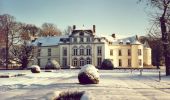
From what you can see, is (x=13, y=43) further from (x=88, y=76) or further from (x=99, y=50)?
(x=88, y=76)

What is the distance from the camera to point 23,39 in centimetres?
8325

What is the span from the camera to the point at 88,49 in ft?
286

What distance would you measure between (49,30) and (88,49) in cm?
2155

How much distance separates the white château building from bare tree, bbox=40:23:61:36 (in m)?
10.4

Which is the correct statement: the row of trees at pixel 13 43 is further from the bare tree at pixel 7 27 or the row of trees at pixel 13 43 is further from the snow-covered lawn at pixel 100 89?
the snow-covered lawn at pixel 100 89

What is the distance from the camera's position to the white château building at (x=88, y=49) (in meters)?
86.6

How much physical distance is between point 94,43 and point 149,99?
69125 millimetres

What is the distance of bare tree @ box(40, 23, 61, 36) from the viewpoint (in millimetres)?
103881

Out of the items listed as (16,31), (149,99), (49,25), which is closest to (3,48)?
(16,31)

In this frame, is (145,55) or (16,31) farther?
(145,55)

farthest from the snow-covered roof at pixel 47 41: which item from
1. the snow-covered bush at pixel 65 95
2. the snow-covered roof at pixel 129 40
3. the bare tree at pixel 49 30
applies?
the snow-covered bush at pixel 65 95

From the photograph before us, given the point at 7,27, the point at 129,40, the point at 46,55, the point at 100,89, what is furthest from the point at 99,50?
the point at 100,89

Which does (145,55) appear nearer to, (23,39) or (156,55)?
(156,55)

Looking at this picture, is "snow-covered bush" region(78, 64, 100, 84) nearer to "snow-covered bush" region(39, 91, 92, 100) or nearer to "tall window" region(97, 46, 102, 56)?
"snow-covered bush" region(39, 91, 92, 100)
